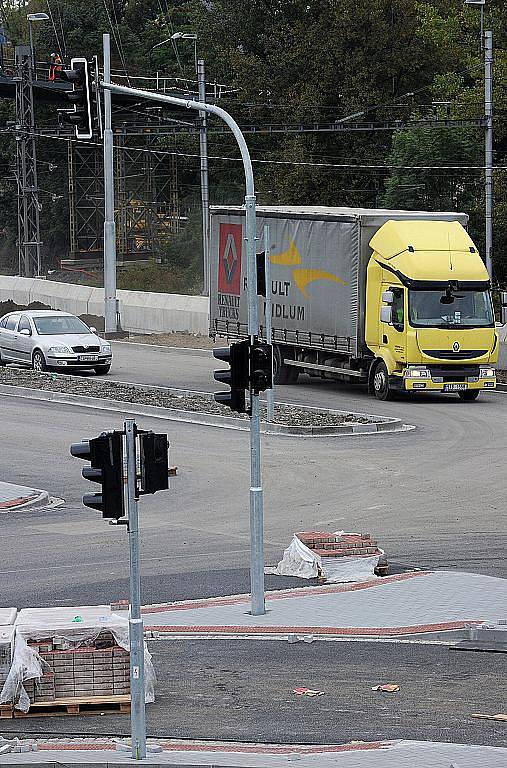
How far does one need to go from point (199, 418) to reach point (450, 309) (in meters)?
6.53

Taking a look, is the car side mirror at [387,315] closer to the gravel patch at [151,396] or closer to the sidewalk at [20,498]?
the gravel patch at [151,396]

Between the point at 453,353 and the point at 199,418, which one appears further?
the point at 453,353

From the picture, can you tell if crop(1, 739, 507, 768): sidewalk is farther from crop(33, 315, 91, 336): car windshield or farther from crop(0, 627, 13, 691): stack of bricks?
crop(33, 315, 91, 336): car windshield

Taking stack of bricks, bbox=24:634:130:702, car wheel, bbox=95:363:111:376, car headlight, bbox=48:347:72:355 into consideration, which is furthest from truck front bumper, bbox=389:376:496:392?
stack of bricks, bbox=24:634:130:702

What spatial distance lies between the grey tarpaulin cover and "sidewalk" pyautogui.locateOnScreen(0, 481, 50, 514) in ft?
30.2

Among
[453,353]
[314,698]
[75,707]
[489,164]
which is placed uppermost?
[489,164]

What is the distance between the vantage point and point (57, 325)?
3731cm

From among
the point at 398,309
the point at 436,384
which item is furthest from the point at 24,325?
the point at 436,384

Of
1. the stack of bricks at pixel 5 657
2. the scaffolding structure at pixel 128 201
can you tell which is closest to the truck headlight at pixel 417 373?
the stack of bricks at pixel 5 657

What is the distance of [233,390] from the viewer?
13500 millimetres

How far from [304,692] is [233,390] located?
3698 millimetres

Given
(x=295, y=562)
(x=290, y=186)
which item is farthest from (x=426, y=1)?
(x=295, y=562)

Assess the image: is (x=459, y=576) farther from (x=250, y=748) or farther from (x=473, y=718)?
(x=250, y=748)

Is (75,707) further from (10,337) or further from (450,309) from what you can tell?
(10,337)
